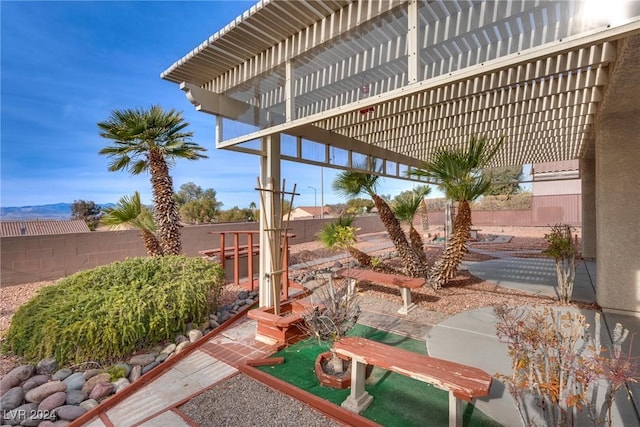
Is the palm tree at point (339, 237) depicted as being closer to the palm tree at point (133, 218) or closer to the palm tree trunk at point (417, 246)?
the palm tree trunk at point (417, 246)

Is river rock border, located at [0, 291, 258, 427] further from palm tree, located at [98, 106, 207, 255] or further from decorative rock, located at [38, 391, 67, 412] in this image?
palm tree, located at [98, 106, 207, 255]

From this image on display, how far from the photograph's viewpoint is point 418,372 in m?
2.10

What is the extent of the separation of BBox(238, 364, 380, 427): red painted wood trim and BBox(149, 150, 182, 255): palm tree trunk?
466cm

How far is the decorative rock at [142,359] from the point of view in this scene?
11.1 feet

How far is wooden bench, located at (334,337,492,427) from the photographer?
1.93m

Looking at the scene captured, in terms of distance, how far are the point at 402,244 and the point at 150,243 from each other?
563cm

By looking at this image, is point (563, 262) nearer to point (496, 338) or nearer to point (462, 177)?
point (462, 177)

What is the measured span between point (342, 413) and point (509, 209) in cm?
2385

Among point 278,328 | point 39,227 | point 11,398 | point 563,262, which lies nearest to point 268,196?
point 278,328

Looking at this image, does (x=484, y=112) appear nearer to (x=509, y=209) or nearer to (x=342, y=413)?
(x=342, y=413)

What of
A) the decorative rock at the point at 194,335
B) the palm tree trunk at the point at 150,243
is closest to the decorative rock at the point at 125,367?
the decorative rock at the point at 194,335

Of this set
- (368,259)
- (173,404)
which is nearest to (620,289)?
(368,259)

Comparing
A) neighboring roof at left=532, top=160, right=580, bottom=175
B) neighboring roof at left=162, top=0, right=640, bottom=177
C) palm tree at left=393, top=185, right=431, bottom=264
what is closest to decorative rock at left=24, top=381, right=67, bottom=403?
neighboring roof at left=162, top=0, right=640, bottom=177

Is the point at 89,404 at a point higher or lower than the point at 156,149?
lower
